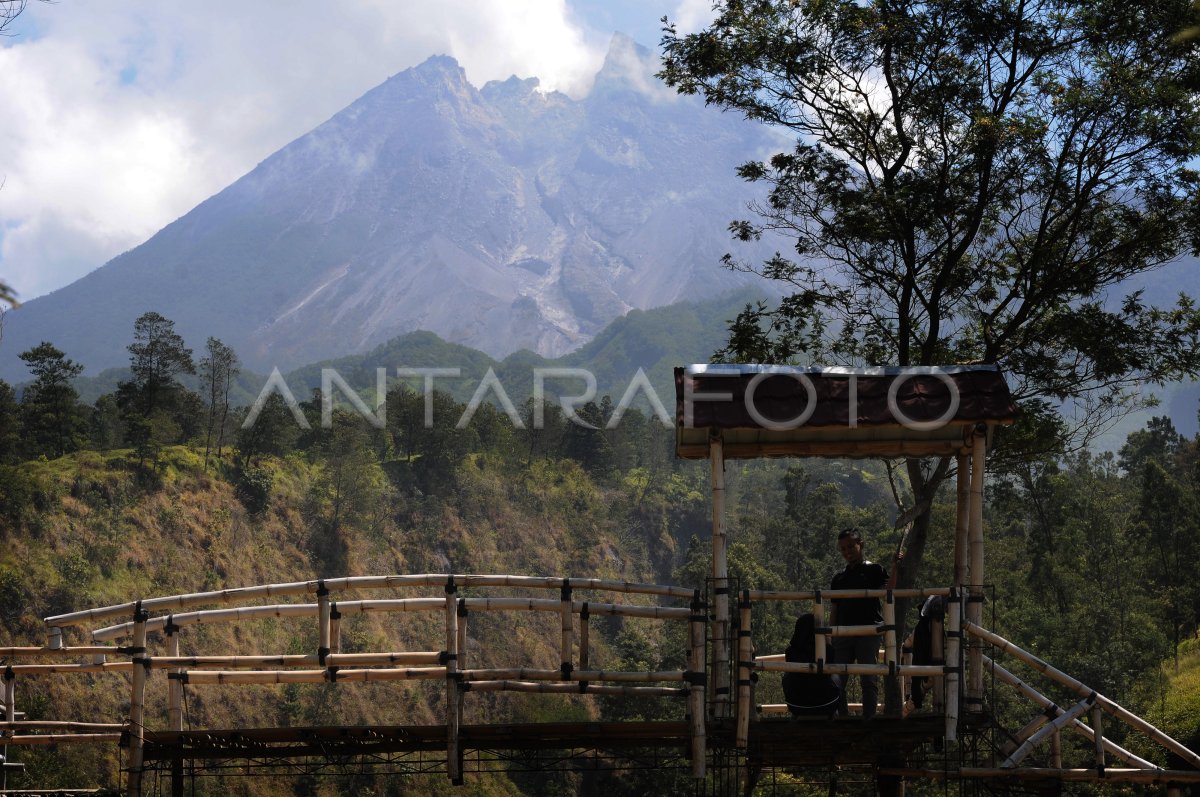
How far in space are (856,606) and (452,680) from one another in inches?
112

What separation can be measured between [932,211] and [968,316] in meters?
1.81

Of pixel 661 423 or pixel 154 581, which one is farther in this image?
pixel 661 423

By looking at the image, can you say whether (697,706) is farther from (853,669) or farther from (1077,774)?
(1077,774)

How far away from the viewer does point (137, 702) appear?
8484 millimetres

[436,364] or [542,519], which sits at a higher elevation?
[436,364]

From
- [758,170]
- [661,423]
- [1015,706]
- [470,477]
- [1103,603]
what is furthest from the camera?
[661,423]

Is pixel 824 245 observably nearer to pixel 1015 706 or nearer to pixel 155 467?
pixel 1015 706

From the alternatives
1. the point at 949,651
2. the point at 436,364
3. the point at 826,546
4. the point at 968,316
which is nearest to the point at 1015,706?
the point at 826,546

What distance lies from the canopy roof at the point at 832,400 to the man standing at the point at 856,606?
0.83 metres

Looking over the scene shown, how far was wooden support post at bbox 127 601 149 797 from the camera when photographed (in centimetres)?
845

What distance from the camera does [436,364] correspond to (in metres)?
125

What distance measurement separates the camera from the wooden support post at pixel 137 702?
8445 mm

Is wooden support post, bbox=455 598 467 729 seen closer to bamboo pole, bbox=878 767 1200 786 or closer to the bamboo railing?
the bamboo railing

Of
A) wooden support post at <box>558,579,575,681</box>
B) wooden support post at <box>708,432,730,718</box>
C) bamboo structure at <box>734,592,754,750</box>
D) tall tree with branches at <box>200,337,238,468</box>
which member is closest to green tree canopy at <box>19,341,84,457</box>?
tall tree with branches at <box>200,337,238,468</box>
